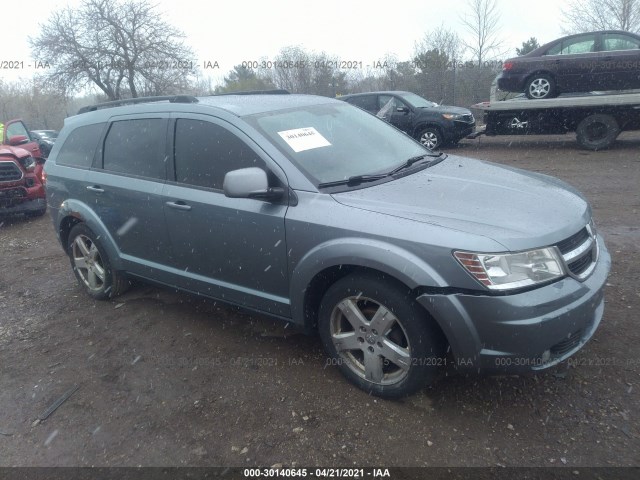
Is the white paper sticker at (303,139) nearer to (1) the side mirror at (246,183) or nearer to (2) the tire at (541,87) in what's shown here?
(1) the side mirror at (246,183)

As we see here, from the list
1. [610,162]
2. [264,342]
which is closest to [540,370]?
[264,342]

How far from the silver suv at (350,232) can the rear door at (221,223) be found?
10 millimetres

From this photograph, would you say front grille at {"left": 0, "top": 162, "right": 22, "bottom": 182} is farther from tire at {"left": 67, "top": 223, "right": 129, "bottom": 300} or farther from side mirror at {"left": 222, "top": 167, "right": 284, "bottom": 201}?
side mirror at {"left": 222, "top": 167, "right": 284, "bottom": 201}

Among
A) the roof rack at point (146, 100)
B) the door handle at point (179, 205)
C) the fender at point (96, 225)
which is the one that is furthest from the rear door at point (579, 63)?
the fender at point (96, 225)

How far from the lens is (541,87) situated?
10711mm

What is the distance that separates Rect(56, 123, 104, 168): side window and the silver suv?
0.23ft

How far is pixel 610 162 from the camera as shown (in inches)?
369

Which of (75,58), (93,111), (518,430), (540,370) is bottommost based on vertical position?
(518,430)

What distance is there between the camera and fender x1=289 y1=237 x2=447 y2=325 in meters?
2.50

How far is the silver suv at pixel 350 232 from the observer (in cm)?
245

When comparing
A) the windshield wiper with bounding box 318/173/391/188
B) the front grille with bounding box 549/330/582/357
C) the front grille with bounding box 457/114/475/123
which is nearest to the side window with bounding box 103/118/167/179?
the windshield wiper with bounding box 318/173/391/188

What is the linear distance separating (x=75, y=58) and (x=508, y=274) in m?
30.5

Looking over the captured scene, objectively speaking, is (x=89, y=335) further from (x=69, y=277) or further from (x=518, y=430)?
(x=518, y=430)

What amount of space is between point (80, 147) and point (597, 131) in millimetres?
10511
